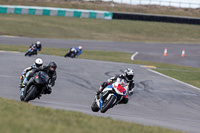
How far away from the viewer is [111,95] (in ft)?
36.8

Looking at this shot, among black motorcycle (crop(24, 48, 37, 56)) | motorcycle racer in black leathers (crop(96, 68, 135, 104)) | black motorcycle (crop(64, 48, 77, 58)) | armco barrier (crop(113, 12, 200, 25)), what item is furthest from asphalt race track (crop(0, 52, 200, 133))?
armco barrier (crop(113, 12, 200, 25))

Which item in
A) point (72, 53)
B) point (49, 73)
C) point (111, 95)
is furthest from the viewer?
point (72, 53)

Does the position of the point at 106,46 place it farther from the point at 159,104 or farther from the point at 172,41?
the point at 159,104

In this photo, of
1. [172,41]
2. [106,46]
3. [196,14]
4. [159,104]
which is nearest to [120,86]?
[159,104]

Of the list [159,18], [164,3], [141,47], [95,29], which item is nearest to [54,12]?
[95,29]

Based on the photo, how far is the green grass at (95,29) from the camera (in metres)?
46.3

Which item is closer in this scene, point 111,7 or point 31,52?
point 31,52

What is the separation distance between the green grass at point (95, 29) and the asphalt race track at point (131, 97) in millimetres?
23761

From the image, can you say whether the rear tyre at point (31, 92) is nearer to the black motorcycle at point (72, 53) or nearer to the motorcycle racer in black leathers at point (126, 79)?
the motorcycle racer in black leathers at point (126, 79)

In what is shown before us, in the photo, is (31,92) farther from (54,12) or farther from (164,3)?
(164,3)

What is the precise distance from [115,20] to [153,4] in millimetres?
16862

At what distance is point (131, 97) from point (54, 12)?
41084 millimetres

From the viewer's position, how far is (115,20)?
54938 millimetres

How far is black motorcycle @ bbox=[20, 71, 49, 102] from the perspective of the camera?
36.3ft
